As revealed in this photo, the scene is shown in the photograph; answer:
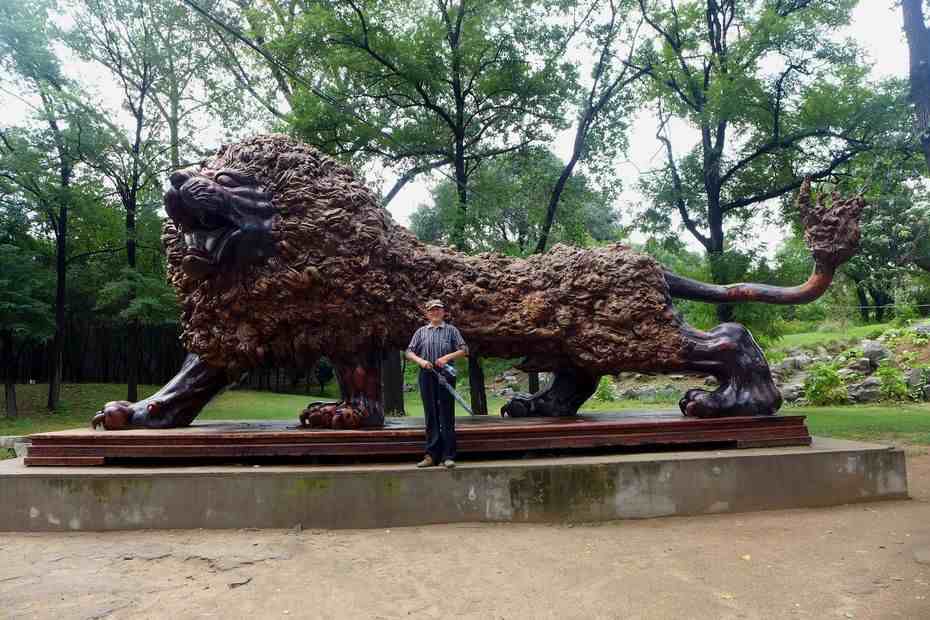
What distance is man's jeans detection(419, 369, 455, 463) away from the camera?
13.2ft

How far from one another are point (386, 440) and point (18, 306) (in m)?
13.0

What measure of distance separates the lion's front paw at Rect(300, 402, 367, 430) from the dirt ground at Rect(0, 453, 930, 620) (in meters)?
0.85

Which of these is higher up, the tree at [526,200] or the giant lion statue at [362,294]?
→ the tree at [526,200]

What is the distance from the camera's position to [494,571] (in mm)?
3176

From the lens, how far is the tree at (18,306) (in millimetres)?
13312

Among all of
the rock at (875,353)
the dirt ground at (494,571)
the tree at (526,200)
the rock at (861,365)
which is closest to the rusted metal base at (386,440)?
the dirt ground at (494,571)

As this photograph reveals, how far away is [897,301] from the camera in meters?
22.8

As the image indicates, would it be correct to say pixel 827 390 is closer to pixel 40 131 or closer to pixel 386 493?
pixel 386 493

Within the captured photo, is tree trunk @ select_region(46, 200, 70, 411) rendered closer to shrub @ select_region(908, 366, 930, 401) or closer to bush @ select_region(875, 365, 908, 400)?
bush @ select_region(875, 365, 908, 400)

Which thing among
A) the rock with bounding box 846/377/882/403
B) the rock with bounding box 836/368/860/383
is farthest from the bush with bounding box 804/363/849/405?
the rock with bounding box 836/368/860/383

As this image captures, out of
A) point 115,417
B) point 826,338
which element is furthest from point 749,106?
point 826,338

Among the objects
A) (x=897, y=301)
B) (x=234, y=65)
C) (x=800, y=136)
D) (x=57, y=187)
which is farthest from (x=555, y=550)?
(x=897, y=301)

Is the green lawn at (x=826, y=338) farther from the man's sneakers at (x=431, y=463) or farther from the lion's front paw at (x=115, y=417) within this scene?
the lion's front paw at (x=115, y=417)

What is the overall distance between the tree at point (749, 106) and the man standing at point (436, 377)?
8.12 metres
